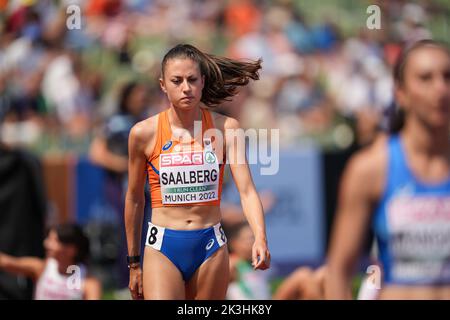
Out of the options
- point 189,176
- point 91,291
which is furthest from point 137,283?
point 91,291

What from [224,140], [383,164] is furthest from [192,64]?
[383,164]

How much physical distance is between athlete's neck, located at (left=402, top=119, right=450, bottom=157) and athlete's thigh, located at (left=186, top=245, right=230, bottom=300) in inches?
77.2

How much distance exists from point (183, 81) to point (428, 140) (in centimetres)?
188

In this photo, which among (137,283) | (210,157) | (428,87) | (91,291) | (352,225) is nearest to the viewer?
(352,225)

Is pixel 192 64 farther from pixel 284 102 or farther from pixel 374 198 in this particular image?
pixel 284 102

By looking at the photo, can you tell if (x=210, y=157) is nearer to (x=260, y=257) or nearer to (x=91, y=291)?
(x=260, y=257)

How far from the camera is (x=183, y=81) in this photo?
20.5 feet

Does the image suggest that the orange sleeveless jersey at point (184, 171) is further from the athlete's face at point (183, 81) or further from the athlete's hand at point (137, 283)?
the athlete's hand at point (137, 283)

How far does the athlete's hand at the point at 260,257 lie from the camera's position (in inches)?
235

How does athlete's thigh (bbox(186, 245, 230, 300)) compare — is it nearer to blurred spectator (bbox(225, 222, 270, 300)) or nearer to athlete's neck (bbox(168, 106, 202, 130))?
athlete's neck (bbox(168, 106, 202, 130))

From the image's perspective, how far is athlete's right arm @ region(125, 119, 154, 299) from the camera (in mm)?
6512

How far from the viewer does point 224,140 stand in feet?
21.3

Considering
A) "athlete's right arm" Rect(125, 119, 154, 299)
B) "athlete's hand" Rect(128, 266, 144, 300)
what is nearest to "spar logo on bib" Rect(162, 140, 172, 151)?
"athlete's right arm" Rect(125, 119, 154, 299)

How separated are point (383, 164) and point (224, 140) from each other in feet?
5.95
